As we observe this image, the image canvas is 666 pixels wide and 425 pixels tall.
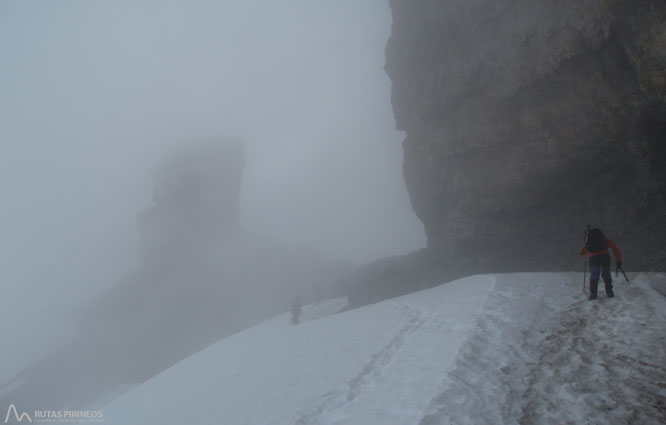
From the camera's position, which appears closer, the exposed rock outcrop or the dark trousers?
the dark trousers

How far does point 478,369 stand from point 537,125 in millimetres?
19350

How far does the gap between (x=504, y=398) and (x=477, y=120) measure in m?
22.5

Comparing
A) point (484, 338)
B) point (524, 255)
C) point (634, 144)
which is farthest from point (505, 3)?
point (484, 338)

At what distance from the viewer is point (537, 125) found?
2134cm

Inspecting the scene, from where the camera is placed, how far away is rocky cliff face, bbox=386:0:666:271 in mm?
16562

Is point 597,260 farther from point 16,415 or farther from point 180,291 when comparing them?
point 180,291

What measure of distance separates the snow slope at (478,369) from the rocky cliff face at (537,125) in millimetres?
8489

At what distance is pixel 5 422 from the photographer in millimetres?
46281

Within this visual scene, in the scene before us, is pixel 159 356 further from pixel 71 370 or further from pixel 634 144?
pixel 634 144

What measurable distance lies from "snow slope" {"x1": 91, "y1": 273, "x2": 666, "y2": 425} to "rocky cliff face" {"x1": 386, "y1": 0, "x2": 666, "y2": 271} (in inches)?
334

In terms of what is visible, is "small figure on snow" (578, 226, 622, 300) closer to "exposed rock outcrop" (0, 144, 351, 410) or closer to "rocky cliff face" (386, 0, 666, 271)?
"rocky cliff face" (386, 0, 666, 271)

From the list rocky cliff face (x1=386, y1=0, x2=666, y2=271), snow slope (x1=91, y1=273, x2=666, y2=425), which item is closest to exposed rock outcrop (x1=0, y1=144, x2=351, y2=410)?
rocky cliff face (x1=386, y1=0, x2=666, y2=271)

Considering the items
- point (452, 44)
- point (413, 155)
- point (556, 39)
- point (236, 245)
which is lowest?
point (236, 245)

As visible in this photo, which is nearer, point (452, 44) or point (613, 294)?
point (613, 294)
